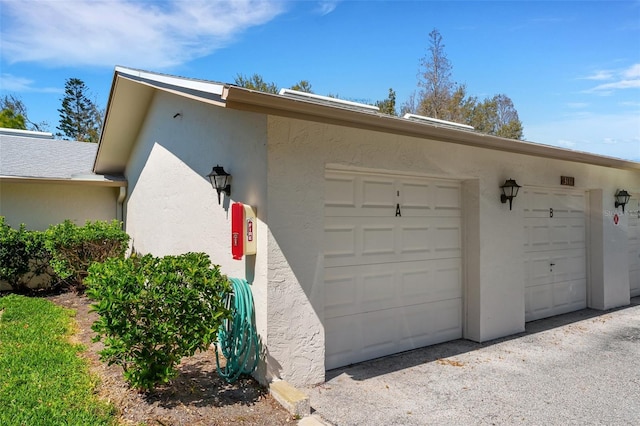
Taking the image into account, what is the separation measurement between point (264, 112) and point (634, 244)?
9752mm

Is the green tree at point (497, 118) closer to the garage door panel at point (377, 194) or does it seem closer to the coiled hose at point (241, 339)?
the garage door panel at point (377, 194)

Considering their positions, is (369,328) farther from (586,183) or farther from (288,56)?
(288,56)

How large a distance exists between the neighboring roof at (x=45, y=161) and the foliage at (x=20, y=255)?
1248 mm

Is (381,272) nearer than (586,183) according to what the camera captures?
Yes

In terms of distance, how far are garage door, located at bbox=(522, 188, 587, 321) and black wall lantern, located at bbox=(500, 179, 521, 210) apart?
35.9 inches

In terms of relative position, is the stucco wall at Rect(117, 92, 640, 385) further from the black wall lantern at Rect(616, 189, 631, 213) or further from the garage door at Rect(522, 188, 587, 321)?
the garage door at Rect(522, 188, 587, 321)

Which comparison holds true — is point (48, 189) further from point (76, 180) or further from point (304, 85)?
point (304, 85)

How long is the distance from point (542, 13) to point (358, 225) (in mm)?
6323

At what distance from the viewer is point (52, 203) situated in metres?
9.70

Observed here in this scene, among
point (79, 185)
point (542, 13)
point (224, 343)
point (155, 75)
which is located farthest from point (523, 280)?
point (79, 185)

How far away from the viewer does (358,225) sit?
4.86m

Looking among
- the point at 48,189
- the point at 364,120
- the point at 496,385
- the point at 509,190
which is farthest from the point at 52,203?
the point at 496,385

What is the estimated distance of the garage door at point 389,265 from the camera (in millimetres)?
4680

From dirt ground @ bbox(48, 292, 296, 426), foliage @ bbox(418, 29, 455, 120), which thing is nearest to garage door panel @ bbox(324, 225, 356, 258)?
dirt ground @ bbox(48, 292, 296, 426)
